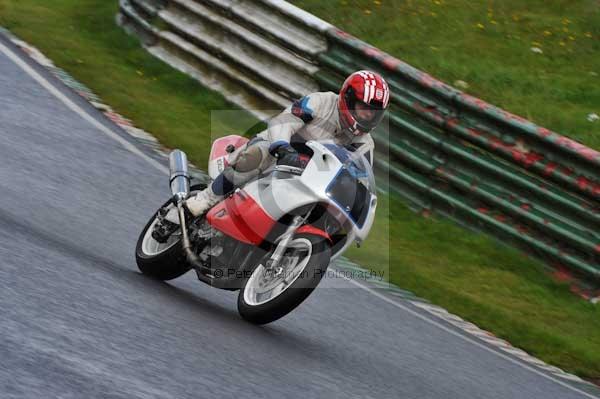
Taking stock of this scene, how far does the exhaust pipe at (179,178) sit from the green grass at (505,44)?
5313 mm

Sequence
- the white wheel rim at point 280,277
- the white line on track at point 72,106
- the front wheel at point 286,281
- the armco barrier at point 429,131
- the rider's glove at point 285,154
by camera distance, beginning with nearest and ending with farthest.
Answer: the front wheel at point 286,281
the white wheel rim at point 280,277
the rider's glove at point 285,154
the armco barrier at point 429,131
the white line on track at point 72,106

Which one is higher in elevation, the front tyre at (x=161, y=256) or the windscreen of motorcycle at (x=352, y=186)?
the windscreen of motorcycle at (x=352, y=186)

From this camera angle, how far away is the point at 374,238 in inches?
403

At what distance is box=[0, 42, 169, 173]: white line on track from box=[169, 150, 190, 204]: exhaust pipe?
276cm

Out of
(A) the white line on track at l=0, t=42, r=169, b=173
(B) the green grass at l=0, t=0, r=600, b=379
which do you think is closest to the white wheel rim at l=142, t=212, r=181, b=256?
(B) the green grass at l=0, t=0, r=600, b=379

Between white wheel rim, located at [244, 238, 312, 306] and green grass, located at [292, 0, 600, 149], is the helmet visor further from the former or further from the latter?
green grass, located at [292, 0, 600, 149]

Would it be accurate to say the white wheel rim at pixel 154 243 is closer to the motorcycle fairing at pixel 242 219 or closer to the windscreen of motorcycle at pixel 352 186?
the motorcycle fairing at pixel 242 219

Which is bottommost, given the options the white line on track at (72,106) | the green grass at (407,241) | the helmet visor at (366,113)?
the white line on track at (72,106)

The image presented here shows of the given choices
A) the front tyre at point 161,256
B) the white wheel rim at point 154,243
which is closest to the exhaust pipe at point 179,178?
the front tyre at point 161,256

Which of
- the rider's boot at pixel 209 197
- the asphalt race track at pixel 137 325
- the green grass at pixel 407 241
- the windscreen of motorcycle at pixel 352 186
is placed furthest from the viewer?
the green grass at pixel 407 241

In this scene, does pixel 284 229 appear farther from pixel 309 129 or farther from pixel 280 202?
pixel 309 129

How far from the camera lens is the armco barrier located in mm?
9797

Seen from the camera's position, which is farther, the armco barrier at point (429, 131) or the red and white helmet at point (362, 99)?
the armco barrier at point (429, 131)

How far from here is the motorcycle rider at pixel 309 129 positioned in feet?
21.0
